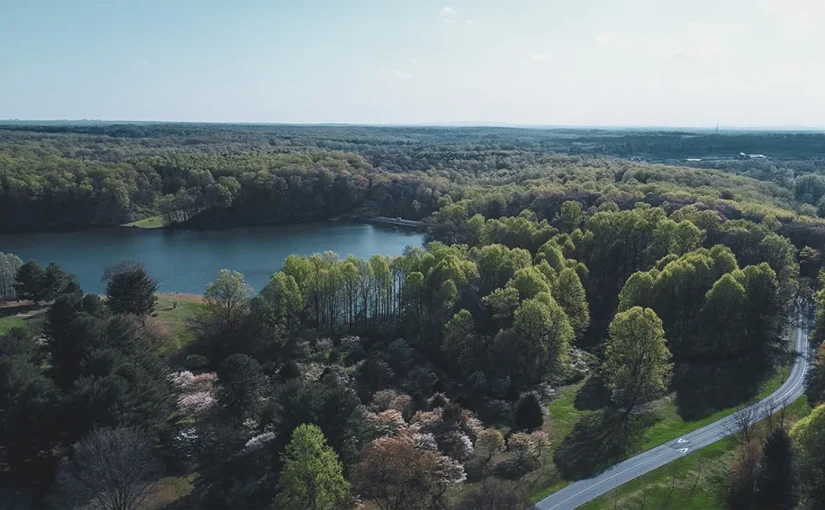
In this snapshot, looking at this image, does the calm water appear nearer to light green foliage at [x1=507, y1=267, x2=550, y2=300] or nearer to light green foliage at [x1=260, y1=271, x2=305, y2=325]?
light green foliage at [x1=260, y1=271, x2=305, y2=325]

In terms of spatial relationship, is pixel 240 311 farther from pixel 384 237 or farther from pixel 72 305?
pixel 384 237

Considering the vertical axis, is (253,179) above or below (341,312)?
above

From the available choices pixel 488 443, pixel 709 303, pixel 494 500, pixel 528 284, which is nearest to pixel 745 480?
pixel 488 443

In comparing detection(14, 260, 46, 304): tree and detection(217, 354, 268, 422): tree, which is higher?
detection(14, 260, 46, 304): tree

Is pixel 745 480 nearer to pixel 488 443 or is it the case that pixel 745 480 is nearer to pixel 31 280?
pixel 488 443

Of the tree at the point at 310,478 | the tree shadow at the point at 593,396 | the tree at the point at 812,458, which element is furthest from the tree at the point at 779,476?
the tree at the point at 310,478

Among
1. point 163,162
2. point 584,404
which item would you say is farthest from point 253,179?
point 584,404

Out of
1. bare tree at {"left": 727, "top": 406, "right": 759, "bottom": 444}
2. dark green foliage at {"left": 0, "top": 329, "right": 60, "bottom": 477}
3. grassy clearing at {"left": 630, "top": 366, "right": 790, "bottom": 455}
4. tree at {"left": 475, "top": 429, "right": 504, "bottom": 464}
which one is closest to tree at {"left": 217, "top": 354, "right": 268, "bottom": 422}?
dark green foliage at {"left": 0, "top": 329, "right": 60, "bottom": 477}
